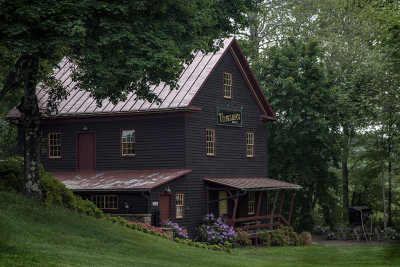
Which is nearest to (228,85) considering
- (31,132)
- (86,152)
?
(86,152)

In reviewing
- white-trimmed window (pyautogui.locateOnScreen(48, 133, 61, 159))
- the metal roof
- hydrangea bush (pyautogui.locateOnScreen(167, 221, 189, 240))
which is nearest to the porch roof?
the metal roof

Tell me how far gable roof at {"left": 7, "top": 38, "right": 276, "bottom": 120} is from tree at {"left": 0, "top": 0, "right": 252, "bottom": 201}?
29.1ft

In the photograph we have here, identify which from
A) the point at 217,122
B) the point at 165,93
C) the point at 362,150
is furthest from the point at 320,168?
the point at 165,93

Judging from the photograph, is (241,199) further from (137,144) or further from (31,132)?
(31,132)

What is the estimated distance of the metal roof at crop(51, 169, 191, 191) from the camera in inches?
1216

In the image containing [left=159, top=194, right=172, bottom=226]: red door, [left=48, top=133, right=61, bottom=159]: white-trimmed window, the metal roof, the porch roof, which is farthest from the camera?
[left=48, top=133, right=61, bottom=159]: white-trimmed window

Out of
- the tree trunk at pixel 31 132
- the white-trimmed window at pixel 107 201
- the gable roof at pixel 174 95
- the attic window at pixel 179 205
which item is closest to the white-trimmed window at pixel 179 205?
the attic window at pixel 179 205

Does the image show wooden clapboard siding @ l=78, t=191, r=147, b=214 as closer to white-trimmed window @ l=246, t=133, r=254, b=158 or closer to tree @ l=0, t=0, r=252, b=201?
tree @ l=0, t=0, r=252, b=201

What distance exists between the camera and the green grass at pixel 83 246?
56.5ft

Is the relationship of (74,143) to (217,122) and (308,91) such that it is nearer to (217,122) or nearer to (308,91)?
(217,122)

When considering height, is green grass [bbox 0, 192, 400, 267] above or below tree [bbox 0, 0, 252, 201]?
below

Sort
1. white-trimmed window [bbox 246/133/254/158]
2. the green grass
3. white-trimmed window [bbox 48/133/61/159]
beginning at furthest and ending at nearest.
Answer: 1. white-trimmed window [bbox 246/133/254/158]
2. white-trimmed window [bbox 48/133/61/159]
3. the green grass

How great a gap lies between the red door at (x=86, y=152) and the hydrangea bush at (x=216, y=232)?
741cm

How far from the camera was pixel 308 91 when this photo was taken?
42.0m
